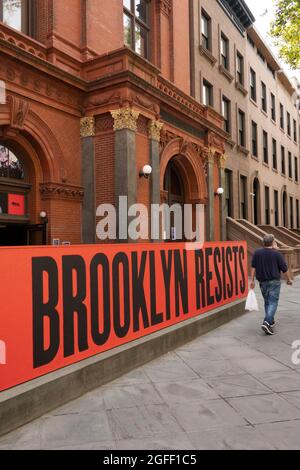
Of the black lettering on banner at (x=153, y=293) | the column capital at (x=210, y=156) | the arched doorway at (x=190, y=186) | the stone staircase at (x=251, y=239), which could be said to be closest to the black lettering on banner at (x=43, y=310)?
the black lettering on banner at (x=153, y=293)

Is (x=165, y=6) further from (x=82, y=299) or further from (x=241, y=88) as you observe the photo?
(x=82, y=299)

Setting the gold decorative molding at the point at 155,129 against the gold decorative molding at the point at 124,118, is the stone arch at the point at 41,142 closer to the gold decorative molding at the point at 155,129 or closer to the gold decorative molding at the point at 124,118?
the gold decorative molding at the point at 124,118

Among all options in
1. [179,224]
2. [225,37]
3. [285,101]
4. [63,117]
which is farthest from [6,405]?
[285,101]

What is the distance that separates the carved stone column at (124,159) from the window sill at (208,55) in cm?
928

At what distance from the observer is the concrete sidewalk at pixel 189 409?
3.26 meters

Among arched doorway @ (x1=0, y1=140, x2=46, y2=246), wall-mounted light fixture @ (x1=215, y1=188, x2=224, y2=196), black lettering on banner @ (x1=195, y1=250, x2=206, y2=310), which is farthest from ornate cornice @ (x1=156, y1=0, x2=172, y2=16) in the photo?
black lettering on banner @ (x1=195, y1=250, x2=206, y2=310)

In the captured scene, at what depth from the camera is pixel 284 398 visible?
4176 millimetres

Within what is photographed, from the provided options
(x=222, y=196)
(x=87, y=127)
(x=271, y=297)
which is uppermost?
(x=87, y=127)

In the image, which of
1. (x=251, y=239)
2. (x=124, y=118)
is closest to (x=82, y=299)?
(x=124, y=118)

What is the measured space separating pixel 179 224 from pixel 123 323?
9.87 metres

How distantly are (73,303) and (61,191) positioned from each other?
21.7 ft

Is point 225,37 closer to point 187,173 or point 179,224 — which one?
point 187,173

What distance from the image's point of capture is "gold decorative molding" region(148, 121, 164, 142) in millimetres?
11562

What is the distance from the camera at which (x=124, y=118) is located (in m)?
10.5
